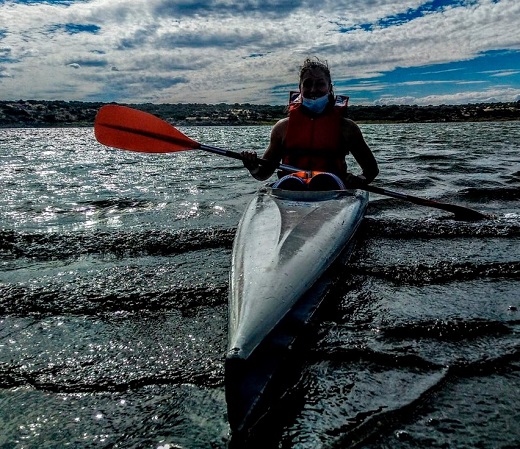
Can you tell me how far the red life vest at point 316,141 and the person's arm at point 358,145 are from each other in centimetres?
10

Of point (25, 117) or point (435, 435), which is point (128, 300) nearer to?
point (435, 435)

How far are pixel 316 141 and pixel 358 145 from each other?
0.55 meters

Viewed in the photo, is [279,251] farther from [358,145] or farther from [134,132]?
[134,132]

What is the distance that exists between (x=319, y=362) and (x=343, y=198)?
2.54 meters

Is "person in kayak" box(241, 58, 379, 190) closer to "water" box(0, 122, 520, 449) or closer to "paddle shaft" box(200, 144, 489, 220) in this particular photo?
"paddle shaft" box(200, 144, 489, 220)

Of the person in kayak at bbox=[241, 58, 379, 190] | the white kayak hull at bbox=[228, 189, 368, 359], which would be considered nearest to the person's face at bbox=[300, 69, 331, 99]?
the person in kayak at bbox=[241, 58, 379, 190]

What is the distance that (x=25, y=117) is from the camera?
219ft

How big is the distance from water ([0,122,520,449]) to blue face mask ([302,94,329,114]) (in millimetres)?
1550

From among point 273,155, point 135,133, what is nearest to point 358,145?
point 273,155

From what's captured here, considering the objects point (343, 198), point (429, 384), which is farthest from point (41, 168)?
point (429, 384)

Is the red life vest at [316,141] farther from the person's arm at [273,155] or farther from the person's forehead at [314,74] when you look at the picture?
the person's forehead at [314,74]

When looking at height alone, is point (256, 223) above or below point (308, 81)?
below

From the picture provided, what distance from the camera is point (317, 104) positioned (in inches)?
216

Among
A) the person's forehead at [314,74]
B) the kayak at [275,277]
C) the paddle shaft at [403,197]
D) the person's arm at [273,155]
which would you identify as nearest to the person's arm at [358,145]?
the paddle shaft at [403,197]
